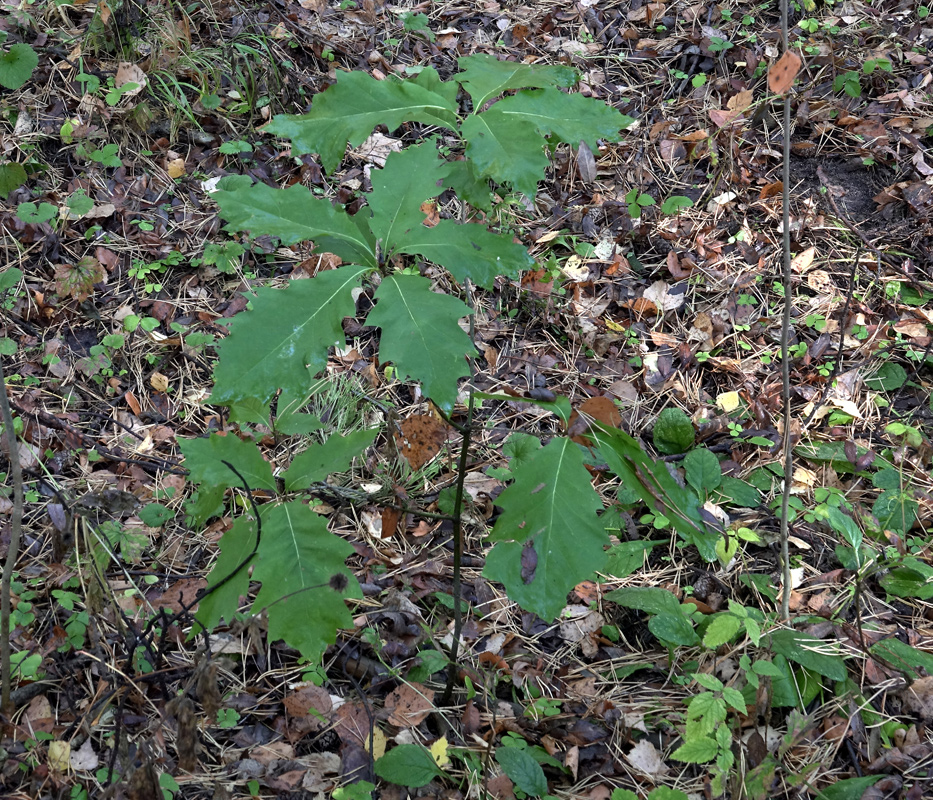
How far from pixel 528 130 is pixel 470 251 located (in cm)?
28

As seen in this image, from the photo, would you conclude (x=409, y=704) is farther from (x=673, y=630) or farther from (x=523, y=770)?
(x=673, y=630)

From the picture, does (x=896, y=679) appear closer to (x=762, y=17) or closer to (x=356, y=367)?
(x=356, y=367)

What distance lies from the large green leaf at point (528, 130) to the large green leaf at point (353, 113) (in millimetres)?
123

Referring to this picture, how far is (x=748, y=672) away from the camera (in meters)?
2.00

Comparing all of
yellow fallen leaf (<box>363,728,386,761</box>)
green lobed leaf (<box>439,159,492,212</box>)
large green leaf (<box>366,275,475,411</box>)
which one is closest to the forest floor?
yellow fallen leaf (<box>363,728,386,761</box>)

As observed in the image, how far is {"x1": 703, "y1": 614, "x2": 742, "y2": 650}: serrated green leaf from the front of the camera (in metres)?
2.02

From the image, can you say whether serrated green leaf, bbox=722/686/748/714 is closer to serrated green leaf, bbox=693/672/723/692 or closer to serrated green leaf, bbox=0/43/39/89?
serrated green leaf, bbox=693/672/723/692

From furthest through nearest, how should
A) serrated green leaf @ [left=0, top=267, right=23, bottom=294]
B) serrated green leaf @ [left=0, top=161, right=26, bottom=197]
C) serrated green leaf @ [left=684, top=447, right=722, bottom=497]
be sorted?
serrated green leaf @ [left=0, top=161, right=26, bottom=197]
serrated green leaf @ [left=0, top=267, right=23, bottom=294]
serrated green leaf @ [left=684, top=447, right=722, bottom=497]

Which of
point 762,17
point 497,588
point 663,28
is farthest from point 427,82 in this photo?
point 762,17

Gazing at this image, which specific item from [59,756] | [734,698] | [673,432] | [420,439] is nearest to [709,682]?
[734,698]

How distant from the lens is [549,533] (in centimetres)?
153

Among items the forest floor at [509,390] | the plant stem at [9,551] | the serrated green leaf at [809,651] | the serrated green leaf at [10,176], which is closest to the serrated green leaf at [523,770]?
the forest floor at [509,390]

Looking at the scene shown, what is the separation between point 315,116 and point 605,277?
2.07 m

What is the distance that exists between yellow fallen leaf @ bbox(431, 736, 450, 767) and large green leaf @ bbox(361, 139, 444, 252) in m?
1.38
